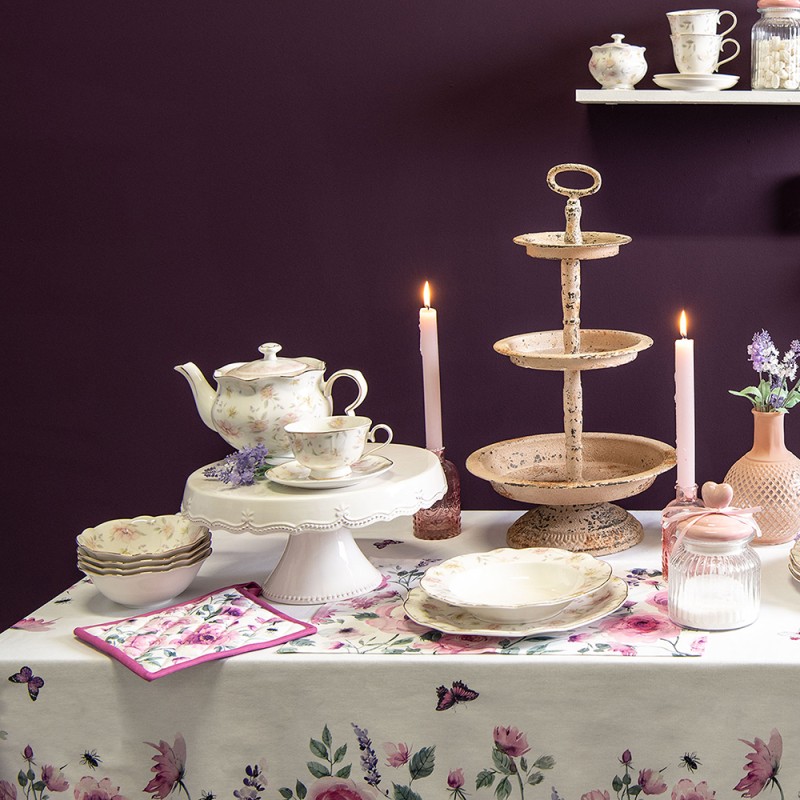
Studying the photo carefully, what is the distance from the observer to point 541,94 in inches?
66.5

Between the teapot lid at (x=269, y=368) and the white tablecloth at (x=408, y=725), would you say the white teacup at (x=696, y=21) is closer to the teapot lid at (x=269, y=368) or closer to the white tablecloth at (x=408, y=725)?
the teapot lid at (x=269, y=368)

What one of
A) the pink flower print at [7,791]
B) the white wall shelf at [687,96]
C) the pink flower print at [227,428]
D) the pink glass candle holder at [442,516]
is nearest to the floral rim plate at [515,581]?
the pink glass candle holder at [442,516]

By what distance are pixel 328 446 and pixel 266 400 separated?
148 mm

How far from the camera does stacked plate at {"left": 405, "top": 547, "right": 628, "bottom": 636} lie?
1.21 metres

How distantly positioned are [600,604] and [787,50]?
33.1 inches

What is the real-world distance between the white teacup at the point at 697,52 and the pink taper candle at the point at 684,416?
39 cm

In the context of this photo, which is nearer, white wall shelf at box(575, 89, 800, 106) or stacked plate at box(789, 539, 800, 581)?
stacked plate at box(789, 539, 800, 581)

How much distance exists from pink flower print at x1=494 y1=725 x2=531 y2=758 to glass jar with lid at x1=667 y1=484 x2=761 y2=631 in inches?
9.0

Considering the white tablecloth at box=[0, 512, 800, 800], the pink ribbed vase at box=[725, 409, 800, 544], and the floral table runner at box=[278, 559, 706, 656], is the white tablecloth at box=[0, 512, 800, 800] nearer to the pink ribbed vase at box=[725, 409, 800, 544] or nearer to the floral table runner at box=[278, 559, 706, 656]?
the floral table runner at box=[278, 559, 706, 656]

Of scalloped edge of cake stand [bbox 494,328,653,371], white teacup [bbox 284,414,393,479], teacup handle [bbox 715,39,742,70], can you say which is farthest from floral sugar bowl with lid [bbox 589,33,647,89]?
white teacup [bbox 284,414,393,479]

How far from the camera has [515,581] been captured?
133 cm

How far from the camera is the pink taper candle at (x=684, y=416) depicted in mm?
1396

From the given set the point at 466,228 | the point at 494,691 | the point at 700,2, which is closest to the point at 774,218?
the point at 700,2

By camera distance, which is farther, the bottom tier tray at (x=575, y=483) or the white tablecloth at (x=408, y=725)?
the bottom tier tray at (x=575, y=483)
